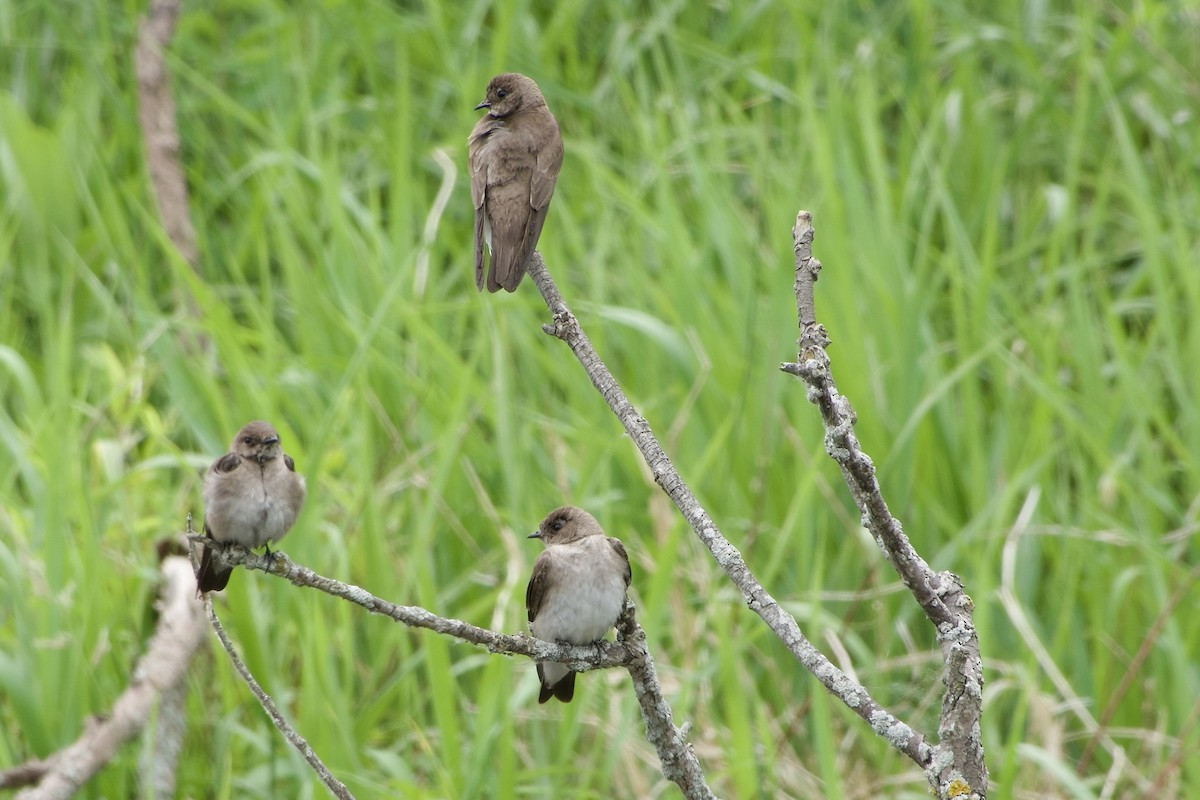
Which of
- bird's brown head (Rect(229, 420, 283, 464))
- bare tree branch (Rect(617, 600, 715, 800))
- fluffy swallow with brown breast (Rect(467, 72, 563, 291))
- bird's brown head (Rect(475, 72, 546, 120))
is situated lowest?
bare tree branch (Rect(617, 600, 715, 800))

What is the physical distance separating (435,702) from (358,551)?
964 mm

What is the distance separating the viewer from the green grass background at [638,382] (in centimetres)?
428

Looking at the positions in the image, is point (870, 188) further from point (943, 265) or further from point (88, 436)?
point (88, 436)

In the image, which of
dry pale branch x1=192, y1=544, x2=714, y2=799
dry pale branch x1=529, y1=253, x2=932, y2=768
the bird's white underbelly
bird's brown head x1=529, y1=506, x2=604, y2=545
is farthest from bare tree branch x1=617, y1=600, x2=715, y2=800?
bird's brown head x1=529, y1=506, x2=604, y2=545

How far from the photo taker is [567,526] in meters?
3.77

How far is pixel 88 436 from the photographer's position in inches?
208

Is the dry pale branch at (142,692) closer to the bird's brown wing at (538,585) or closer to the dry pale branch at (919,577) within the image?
the bird's brown wing at (538,585)

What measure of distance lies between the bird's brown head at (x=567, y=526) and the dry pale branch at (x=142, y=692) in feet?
3.49

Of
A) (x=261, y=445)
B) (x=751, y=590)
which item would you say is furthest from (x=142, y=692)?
(x=751, y=590)

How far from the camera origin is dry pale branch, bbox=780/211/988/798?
5.49ft

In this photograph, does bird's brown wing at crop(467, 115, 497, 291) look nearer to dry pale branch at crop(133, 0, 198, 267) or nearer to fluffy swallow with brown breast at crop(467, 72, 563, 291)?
A: fluffy swallow with brown breast at crop(467, 72, 563, 291)

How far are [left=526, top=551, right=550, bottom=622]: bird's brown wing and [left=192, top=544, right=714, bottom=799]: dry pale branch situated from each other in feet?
3.94

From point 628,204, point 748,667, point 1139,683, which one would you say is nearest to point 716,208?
point 628,204

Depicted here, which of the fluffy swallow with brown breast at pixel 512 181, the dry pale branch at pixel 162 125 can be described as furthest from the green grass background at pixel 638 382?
the fluffy swallow with brown breast at pixel 512 181
